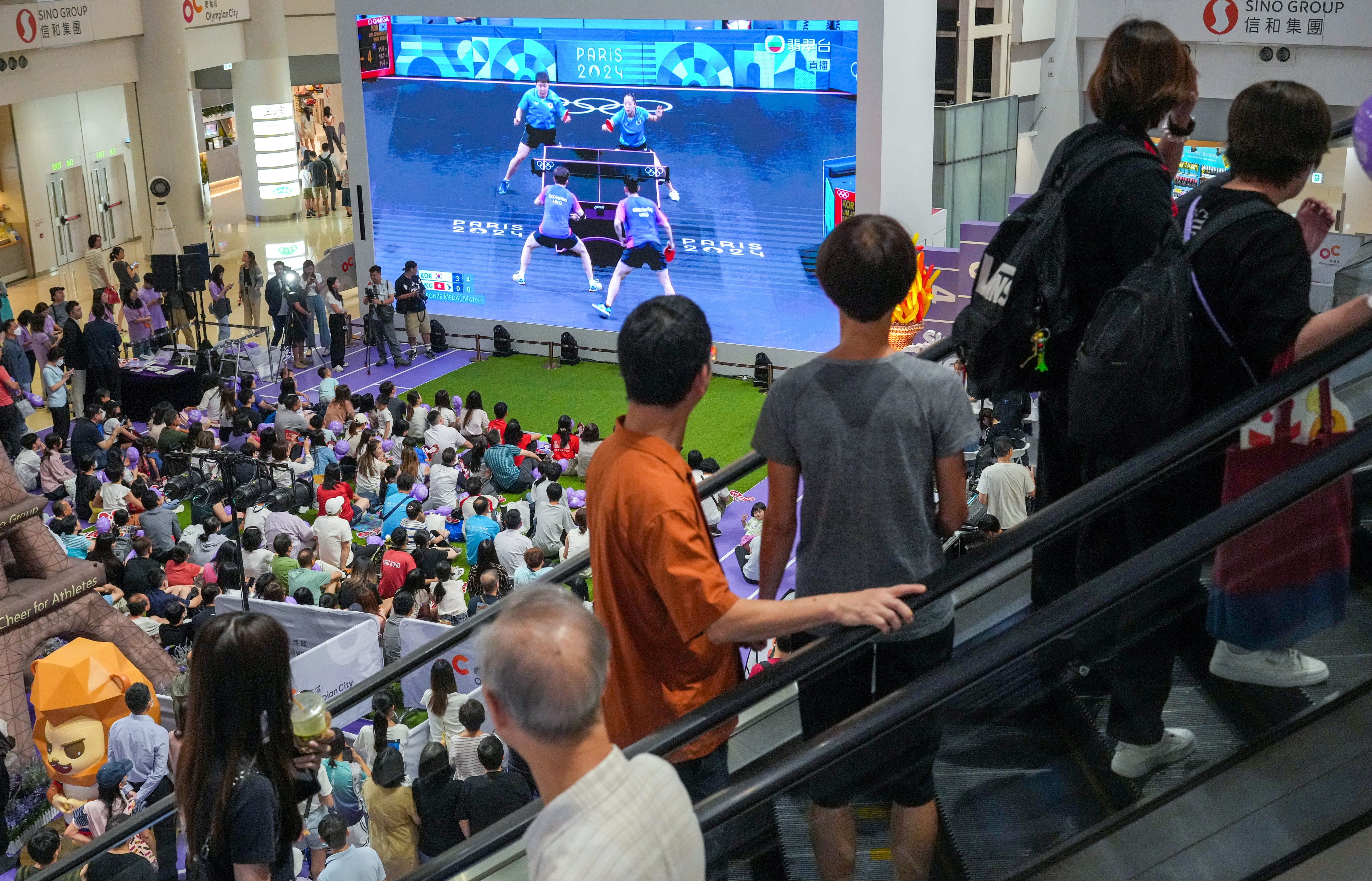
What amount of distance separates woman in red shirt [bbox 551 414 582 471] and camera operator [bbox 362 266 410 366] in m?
5.25

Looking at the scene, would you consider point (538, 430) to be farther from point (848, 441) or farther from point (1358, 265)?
point (848, 441)

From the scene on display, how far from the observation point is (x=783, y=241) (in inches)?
705

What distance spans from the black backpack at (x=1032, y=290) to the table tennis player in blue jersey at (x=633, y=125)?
15.5 meters

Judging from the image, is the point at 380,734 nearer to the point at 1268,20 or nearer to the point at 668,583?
the point at 668,583

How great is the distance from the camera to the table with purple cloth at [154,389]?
17.1m

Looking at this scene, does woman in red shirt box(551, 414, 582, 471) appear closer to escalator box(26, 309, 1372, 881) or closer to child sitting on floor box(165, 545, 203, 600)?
child sitting on floor box(165, 545, 203, 600)

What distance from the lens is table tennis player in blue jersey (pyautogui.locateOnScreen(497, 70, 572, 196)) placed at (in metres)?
18.6

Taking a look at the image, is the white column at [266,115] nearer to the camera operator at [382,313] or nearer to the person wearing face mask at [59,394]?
the camera operator at [382,313]

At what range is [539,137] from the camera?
742 inches

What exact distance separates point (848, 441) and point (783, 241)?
15.5 metres

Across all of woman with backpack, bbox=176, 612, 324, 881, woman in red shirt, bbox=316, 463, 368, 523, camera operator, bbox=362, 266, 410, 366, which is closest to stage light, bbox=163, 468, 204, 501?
woman in red shirt, bbox=316, 463, 368, 523

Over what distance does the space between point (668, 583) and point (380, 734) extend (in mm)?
5053

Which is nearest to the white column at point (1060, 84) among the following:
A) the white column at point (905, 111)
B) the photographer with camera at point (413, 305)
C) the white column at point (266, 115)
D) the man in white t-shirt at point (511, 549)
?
the white column at point (905, 111)

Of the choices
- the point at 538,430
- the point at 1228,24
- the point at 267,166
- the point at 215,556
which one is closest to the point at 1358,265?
the point at 215,556
